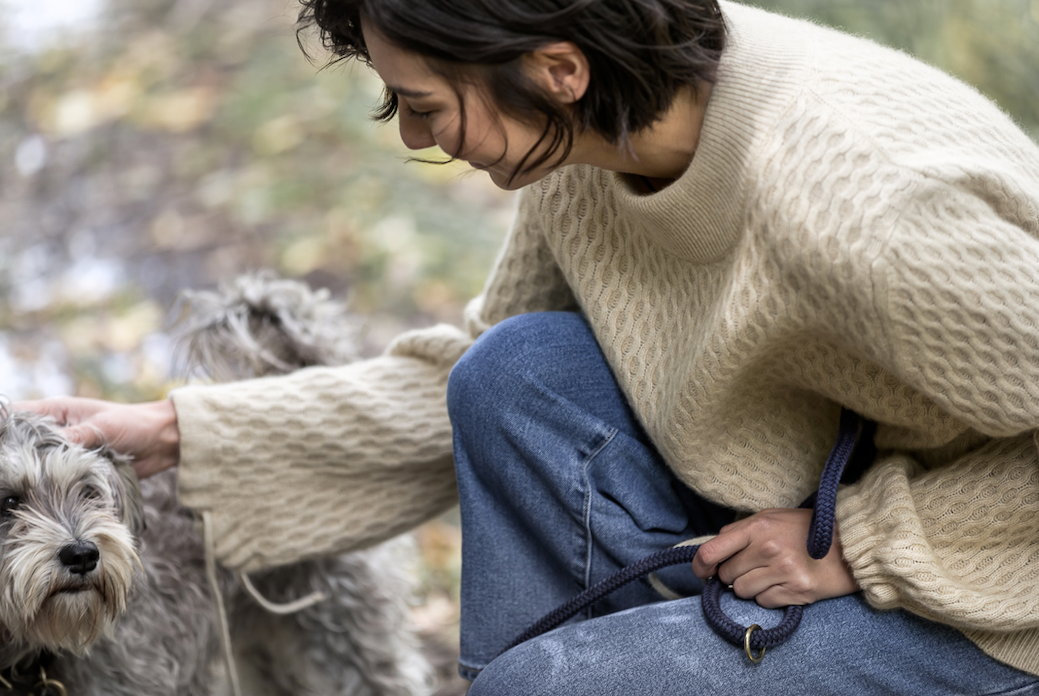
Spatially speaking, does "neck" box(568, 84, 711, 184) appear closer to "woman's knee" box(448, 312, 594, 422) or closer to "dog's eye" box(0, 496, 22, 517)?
"woman's knee" box(448, 312, 594, 422)

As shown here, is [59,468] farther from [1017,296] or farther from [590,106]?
[1017,296]

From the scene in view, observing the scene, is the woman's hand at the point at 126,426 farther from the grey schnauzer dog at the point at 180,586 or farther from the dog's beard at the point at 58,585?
the dog's beard at the point at 58,585

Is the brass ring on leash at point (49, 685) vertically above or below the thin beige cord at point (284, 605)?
above

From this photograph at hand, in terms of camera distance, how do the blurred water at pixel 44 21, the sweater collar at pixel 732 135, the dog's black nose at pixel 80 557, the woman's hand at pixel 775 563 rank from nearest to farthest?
1. the sweater collar at pixel 732 135
2. the woman's hand at pixel 775 563
3. the dog's black nose at pixel 80 557
4. the blurred water at pixel 44 21

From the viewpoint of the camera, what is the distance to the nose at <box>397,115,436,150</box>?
1368 millimetres

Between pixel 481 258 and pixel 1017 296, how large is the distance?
8.53ft

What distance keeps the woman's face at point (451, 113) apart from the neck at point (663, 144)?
0.07 metres

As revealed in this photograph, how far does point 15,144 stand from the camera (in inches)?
175

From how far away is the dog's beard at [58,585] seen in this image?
4.74 feet

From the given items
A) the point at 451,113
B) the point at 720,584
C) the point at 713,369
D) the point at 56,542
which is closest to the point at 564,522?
the point at 720,584

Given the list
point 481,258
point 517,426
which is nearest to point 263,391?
point 517,426

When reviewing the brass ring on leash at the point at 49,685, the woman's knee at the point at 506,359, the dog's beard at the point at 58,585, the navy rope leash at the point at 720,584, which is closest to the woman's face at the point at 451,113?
the woman's knee at the point at 506,359

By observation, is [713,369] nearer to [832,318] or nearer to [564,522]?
[832,318]

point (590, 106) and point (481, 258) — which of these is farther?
point (481, 258)
